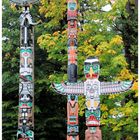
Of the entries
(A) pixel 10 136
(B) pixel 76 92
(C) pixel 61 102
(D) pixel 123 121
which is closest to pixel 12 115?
(A) pixel 10 136

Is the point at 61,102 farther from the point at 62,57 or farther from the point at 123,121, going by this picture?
the point at 123,121

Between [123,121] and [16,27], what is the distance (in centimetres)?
760

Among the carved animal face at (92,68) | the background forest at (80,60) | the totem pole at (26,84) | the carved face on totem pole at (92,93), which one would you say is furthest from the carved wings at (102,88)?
the background forest at (80,60)

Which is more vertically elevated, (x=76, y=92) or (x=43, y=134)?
(x=76, y=92)

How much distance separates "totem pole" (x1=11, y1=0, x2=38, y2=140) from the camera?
13.3 meters

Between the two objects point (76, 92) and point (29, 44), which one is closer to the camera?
point (76, 92)

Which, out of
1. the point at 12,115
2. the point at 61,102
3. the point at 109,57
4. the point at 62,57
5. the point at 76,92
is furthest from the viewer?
the point at 61,102

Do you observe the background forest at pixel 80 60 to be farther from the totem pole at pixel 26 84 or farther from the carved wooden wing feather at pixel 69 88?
the carved wooden wing feather at pixel 69 88

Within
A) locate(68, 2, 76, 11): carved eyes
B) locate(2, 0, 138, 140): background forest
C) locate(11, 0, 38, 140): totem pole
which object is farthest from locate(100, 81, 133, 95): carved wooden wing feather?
locate(68, 2, 76, 11): carved eyes

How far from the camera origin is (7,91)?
18.5m

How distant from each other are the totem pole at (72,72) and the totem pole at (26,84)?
1169 mm

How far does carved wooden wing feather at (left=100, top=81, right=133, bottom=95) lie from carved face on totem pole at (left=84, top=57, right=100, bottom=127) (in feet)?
0.45

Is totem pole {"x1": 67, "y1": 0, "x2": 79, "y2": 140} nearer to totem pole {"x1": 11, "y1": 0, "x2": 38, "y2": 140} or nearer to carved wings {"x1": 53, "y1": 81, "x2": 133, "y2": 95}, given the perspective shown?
totem pole {"x1": 11, "y1": 0, "x2": 38, "y2": 140}

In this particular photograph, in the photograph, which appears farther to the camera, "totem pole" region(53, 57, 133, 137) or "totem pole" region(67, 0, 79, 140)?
"totem pole" region(67, 0, 79, 140)
